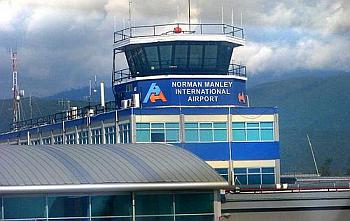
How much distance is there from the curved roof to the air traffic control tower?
20628 millimetres

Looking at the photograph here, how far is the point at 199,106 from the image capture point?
6688 centimetres

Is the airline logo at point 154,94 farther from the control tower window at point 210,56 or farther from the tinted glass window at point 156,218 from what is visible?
the tinted glass window at point 156,218

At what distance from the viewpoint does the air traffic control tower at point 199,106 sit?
65375mm

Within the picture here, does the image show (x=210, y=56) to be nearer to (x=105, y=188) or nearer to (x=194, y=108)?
(x=194, y=108)

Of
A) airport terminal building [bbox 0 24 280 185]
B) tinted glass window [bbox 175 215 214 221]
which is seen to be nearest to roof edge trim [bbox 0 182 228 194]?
tinted glass window [bbox 175 215 214 221]

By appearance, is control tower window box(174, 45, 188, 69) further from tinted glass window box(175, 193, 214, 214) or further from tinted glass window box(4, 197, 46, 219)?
tinted glass window box(4, 197, 46, 219)

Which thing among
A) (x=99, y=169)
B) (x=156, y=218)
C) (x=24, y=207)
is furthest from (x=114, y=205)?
(x=24, y=207)

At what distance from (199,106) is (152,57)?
5488mm

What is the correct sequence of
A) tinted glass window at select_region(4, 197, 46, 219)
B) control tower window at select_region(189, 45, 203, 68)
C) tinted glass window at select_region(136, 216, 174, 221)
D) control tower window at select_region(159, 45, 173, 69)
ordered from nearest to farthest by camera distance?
tinted glass window at select_region(4, 197, 46, 219) < tinted glass window at select_region(136, 216, 174, 221) < control tower window at select_region(159, 45, 173, 69) < control tower window at select_region(189, 45, 203, 68)

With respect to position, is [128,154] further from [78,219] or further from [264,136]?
[264,136]

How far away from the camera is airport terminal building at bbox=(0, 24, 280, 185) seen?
6538cm

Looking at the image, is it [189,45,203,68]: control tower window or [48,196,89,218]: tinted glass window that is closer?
[48,196,89,218]: tinted glass window

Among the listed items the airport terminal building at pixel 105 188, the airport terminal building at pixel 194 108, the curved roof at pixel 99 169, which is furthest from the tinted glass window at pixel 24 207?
the airport terminal building at pixel 194 108

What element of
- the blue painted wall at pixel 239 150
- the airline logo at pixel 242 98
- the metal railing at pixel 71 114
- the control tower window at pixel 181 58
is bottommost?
the blue painted wall at pixel 239 150
